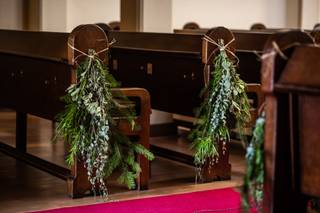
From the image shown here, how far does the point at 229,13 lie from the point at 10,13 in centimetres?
335

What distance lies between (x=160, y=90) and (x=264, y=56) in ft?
12.9

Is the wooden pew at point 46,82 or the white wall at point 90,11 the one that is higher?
the white wall at point 90,11

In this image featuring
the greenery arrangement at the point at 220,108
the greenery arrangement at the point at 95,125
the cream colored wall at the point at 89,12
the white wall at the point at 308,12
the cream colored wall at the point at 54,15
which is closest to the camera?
the greenery arrangement at the point at 95,125

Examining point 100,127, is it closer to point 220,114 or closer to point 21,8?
point 220,114

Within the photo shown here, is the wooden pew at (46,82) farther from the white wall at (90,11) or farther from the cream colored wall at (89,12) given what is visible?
the white wall at (90,11)

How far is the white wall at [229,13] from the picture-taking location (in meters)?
11.1

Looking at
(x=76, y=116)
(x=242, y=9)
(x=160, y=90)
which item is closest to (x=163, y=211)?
(x=76, y=116)

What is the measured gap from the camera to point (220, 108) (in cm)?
534

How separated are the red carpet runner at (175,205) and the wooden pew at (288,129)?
203cm

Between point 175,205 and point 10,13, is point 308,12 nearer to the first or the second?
point 10,13

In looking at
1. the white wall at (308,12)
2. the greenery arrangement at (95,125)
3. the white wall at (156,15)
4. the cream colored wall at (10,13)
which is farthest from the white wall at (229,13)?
the greenery arrangement at (95,125)

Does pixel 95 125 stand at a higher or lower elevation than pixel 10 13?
lower

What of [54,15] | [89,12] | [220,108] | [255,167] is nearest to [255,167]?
[255,167]

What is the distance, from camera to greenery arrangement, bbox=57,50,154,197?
4781 mm
